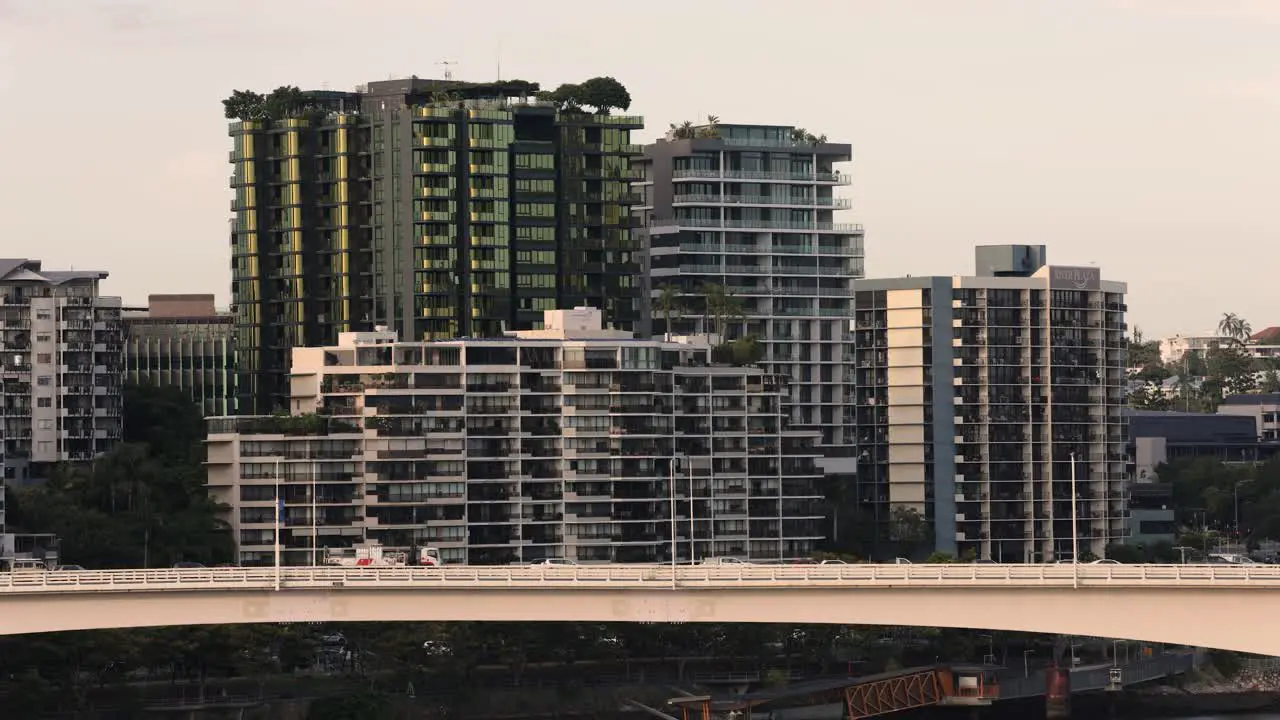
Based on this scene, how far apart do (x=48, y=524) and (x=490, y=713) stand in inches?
1444

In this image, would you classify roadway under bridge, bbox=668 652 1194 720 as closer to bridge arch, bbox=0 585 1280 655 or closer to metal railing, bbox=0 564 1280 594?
bridge arch, bbox=0 585 1280 655

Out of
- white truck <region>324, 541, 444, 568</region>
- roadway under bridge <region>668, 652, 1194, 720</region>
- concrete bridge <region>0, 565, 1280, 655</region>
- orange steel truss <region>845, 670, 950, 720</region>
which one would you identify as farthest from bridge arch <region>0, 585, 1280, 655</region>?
orange steel truss <region>845, 670, 950, 720</region>

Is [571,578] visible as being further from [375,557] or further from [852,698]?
[852,698]

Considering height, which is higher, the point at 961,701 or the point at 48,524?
the point at 48,524

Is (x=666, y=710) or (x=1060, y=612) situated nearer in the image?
(x=1060, y=612)

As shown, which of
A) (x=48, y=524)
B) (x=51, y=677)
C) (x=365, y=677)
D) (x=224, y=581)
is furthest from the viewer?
(x=48, y=524)

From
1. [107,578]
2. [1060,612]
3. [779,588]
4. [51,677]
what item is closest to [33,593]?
[107,578]

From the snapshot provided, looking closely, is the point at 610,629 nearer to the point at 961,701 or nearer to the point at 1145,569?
the point at 961,701

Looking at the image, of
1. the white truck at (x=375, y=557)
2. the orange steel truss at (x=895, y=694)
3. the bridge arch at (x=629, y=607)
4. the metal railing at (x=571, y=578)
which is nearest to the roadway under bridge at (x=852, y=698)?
the orange steel truss at (x=895, y=694)

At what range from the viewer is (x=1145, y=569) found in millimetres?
133000

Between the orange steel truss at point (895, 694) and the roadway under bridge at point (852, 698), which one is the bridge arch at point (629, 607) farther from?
the orange steel truss at point (895, 694)

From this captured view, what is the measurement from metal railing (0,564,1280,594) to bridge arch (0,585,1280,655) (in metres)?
0.47

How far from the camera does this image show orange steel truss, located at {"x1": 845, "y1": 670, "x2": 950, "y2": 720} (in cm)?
18962

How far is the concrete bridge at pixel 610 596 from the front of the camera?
444 ft
